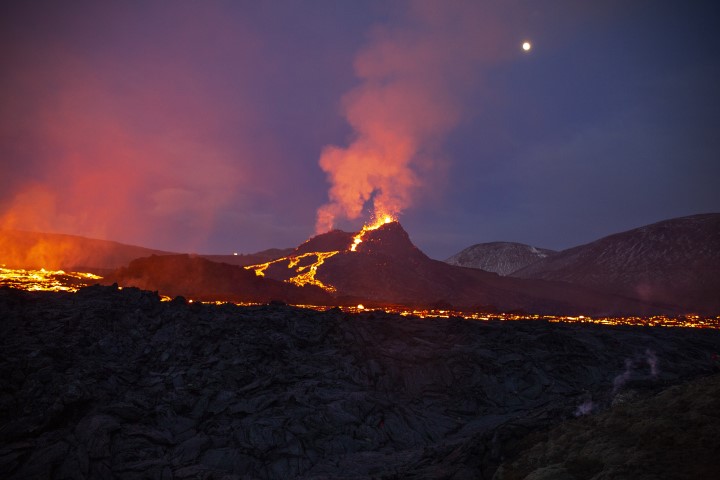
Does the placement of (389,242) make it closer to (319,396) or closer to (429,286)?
(429,286)

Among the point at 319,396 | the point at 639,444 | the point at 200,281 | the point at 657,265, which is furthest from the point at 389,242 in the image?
the point at 639,444

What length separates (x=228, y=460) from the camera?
63.8ft

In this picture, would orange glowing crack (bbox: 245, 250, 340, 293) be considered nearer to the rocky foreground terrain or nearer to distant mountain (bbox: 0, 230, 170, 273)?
the rocky foreground terrain

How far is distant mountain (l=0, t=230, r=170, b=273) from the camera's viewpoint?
485 ft

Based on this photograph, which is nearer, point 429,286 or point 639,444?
point 639,444

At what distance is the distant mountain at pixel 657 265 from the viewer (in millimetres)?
127000

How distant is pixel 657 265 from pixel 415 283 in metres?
98.4

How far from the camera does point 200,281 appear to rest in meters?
70.8

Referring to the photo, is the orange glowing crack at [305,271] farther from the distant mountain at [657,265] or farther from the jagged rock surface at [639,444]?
the distant mountain at [657,265]

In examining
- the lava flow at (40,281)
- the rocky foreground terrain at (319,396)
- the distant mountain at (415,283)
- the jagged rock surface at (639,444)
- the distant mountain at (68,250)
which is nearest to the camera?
the jagged rock surface at (639,444)

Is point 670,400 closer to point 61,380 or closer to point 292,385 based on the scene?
point 292,385

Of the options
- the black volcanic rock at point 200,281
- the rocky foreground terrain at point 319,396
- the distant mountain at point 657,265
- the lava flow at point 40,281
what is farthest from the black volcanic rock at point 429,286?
the rocky foreground terrain at point 319,396

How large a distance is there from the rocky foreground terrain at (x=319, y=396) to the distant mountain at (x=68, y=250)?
137639mm

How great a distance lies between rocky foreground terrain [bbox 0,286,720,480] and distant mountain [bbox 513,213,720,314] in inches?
4026
